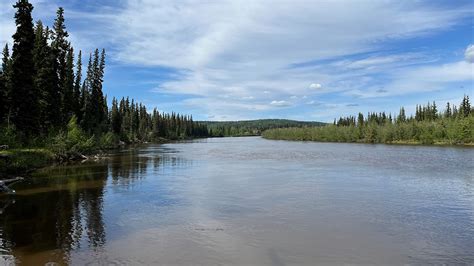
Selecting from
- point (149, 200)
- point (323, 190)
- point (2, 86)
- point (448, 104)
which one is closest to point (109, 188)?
point (149, 200)

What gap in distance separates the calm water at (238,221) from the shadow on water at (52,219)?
0.15 ft

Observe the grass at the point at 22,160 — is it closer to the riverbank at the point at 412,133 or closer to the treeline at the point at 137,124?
the treeline at the point at 137,124

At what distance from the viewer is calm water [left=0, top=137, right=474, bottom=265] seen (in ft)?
47.9

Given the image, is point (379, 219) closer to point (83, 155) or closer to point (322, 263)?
point (322, 263)

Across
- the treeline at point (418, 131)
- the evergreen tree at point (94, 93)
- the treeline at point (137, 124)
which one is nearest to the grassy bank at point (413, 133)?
the treeline at point (418, 131)

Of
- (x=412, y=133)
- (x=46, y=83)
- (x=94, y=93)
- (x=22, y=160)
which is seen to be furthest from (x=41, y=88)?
(x=412, y=133)

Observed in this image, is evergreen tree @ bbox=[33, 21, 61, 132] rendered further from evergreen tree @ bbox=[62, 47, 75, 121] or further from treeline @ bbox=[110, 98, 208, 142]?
treeline @ bbox=[110, 98, 208, 142]

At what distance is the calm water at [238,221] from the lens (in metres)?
14.6

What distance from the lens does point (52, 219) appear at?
19672mm

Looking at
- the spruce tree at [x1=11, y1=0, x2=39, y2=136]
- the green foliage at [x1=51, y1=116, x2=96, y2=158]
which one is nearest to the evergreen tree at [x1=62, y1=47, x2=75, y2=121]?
the green foliage at [x1=51, y1=116, x2=96, y2=158]

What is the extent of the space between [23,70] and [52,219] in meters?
31.4

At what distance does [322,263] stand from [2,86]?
47.6 metres

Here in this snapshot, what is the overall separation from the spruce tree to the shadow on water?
13.9 metres

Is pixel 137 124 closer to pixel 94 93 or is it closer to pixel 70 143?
pixel 94 93
